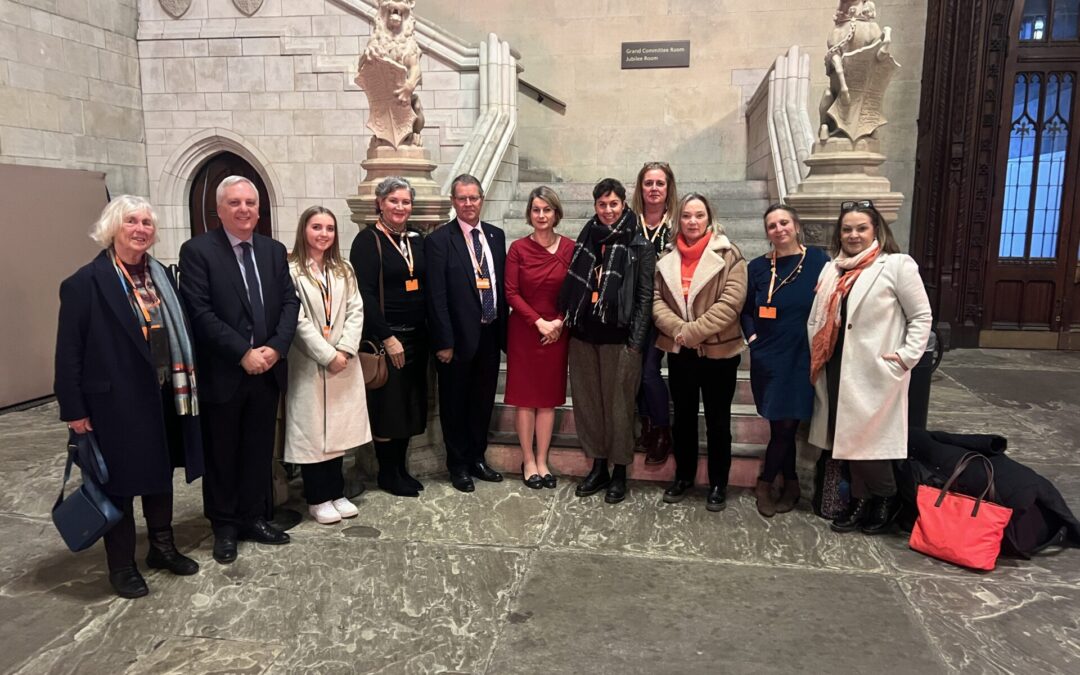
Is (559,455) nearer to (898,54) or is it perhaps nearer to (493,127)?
(493,127)

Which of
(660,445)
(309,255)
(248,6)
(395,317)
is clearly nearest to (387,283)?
(395,317)

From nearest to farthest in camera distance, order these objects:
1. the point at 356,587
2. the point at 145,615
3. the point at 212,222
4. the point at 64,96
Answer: the point at 145,615, the point at 356,587, the point at 64,96, the point at 212,222

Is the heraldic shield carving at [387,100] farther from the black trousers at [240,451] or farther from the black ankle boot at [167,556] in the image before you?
the black ankle boot at [167,556]

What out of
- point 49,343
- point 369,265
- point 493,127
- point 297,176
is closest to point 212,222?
point 297,176

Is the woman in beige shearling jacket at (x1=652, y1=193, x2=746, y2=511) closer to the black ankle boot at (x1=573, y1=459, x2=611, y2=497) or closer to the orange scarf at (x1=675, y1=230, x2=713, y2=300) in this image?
the orange scarf at (x1=675, y1=230, x2=713, y2=300)

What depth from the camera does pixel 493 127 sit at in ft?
25.2

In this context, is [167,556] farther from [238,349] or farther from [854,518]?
[854,518]

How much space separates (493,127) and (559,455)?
4343mm

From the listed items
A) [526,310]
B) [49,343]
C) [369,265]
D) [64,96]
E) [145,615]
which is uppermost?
[64,96]

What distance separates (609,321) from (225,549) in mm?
2275

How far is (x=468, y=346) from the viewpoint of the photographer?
165 inches

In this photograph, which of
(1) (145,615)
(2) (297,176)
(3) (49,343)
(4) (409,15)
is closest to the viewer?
(1) (145,615)

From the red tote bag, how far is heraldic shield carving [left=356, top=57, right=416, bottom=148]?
4.05m

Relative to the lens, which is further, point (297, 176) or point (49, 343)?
point (297, 176)
